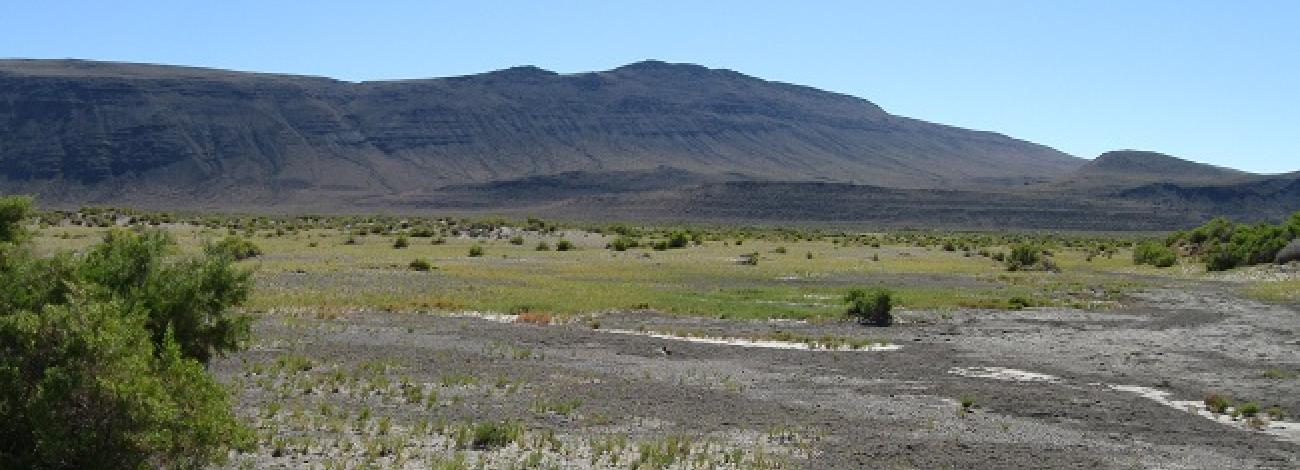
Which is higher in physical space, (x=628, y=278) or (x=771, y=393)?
(x=771, y=393)

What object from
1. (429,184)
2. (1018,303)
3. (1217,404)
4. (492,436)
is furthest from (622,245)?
(429,184)

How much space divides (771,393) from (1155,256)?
53.4 m

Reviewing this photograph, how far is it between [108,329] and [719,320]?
81.2ft

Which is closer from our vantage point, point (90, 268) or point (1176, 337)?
point (90, 268)

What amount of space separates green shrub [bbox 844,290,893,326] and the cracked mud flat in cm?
108

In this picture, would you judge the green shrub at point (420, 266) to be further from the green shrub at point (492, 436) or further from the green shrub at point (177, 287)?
the green shrub at point (492, 436)

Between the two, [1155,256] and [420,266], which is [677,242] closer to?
[420,266]

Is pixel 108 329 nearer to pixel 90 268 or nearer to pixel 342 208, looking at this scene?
pixel 90 268

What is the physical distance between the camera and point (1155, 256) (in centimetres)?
6662

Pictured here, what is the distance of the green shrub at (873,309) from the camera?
33.8 meters

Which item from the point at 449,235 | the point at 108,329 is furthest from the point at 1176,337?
the point at 449,235

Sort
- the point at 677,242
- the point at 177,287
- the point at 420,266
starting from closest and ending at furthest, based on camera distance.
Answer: the point at 177,287 < the point at 420,266 < the point at 677,242

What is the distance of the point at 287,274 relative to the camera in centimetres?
4241

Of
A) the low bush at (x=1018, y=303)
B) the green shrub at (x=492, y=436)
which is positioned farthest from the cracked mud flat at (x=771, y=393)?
the low bush at (x=1018, y=303)
